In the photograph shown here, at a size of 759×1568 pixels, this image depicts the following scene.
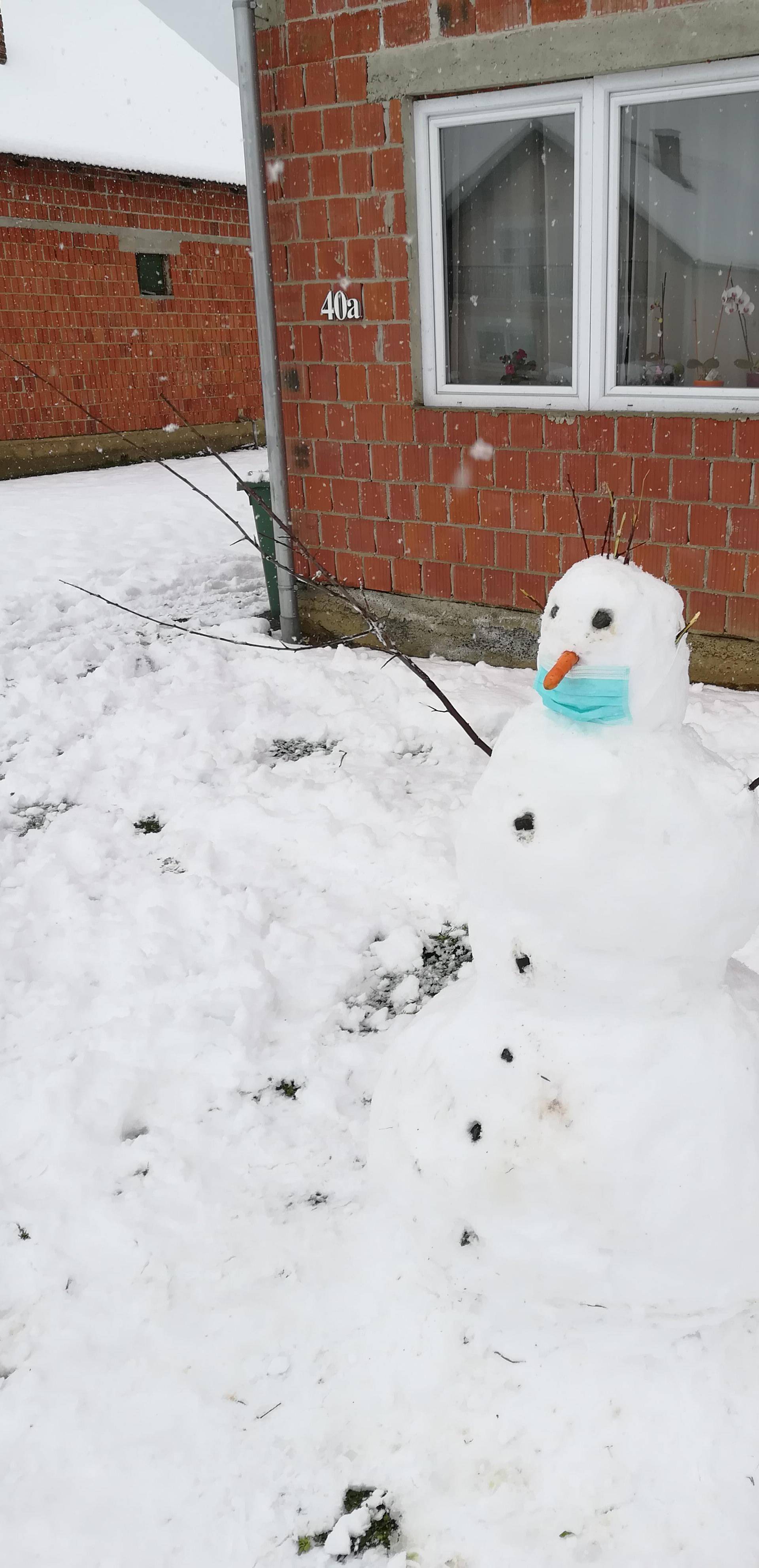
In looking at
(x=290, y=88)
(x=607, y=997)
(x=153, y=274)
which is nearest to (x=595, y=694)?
(x=607, y=997)

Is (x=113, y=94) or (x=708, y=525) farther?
(x=113, y=94)

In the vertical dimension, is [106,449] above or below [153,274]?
below

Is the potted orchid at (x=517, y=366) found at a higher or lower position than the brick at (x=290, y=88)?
lower

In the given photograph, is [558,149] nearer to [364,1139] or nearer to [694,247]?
[694,247]

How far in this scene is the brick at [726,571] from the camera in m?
4.64

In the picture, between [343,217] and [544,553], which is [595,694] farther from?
[343,217]

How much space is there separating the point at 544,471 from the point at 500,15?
1868mm

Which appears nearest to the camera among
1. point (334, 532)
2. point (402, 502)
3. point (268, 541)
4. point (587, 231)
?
point (587, 231)

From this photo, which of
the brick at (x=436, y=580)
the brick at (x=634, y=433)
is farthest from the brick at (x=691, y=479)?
the brick at (x=436, y=580)

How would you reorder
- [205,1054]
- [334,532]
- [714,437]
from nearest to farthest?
[205,1054] < [714,437] < [334,532]

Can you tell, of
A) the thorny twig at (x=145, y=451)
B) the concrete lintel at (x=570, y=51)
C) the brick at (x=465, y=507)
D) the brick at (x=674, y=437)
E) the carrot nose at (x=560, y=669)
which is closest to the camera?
the carrot nose at (x=560, y=669)

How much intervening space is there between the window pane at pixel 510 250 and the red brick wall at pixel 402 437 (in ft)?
0.95

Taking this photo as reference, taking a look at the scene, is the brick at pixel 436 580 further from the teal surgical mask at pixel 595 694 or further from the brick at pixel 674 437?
the teal surgical mask at pixel 595 694

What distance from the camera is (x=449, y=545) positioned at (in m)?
5.46
